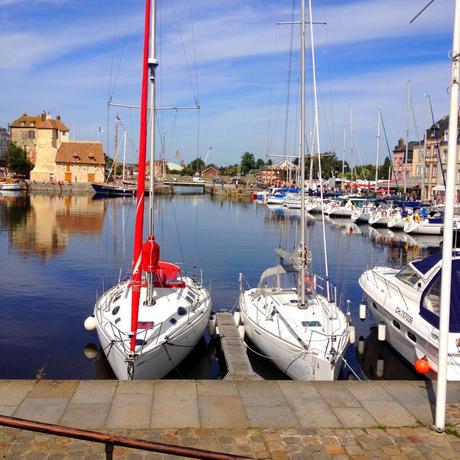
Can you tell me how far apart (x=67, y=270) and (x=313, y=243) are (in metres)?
22.9

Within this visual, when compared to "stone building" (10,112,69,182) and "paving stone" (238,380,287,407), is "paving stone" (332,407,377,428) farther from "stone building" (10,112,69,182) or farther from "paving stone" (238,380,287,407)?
"stone building" (10,112,69,182)

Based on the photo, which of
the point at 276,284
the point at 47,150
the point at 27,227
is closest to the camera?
the point at 276,284

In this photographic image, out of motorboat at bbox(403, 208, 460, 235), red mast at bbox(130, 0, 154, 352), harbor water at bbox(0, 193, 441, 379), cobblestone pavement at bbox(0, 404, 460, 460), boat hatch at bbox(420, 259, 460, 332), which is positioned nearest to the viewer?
cobblestone pavement at bbox(0, 404, 460, 460)

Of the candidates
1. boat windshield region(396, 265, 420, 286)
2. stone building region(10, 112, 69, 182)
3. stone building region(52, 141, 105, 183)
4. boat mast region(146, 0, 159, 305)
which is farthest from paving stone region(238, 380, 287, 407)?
stone building region(10, 112, 69, 182)

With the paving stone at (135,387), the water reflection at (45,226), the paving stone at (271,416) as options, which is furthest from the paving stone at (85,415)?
the water reflection at (45,226)

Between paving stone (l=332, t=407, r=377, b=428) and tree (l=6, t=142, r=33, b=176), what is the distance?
135 meters

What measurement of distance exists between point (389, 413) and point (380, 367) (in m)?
8.61

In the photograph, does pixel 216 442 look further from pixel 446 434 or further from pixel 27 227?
pixel 27 227

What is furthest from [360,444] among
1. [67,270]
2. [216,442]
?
[67,270]

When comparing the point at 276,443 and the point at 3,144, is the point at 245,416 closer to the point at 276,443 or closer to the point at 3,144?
the point at 276,443

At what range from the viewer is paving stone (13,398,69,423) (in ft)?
27.2

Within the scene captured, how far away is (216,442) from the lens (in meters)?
7.62

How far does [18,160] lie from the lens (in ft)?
433

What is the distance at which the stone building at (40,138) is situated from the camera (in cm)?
13088
